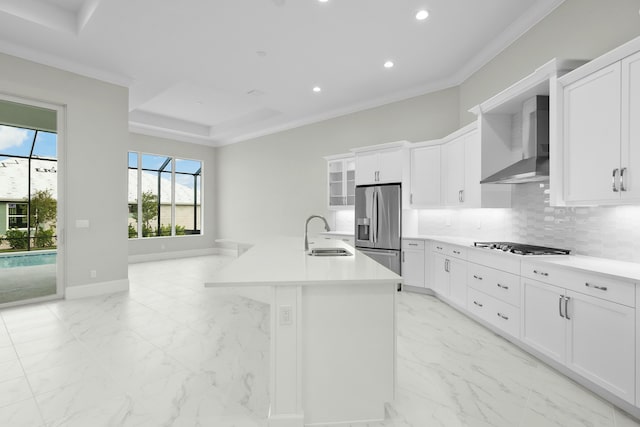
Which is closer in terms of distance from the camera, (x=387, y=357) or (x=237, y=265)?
(x=387, y=357)

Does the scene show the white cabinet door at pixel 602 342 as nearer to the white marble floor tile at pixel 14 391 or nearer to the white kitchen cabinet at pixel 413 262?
the white kitchen cabinet at pixel 413 262

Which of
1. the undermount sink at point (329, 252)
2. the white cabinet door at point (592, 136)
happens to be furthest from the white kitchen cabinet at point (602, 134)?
the undermount sink at point (329, 252)

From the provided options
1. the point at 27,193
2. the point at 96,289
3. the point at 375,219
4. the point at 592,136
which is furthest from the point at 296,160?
the point at 592,136

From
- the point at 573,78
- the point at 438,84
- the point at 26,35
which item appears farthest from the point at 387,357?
the point at 26,35

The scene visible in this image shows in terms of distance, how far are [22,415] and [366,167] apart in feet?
15.6

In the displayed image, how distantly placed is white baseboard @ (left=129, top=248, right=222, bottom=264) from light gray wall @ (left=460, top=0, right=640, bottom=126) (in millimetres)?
7563

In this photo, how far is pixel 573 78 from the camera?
8.10 ft

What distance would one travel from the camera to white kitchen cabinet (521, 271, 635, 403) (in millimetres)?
1916

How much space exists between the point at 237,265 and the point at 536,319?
251 cm

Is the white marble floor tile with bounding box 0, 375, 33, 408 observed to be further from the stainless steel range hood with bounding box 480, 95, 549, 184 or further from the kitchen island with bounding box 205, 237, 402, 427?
the stainless steel range hood with bounding box 480, 95, 549, 184

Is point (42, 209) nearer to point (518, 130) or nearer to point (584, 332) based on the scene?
point (584, 332)

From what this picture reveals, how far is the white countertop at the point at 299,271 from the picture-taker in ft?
5.59

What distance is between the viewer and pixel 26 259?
428cm

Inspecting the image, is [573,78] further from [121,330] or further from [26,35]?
[26,35]
